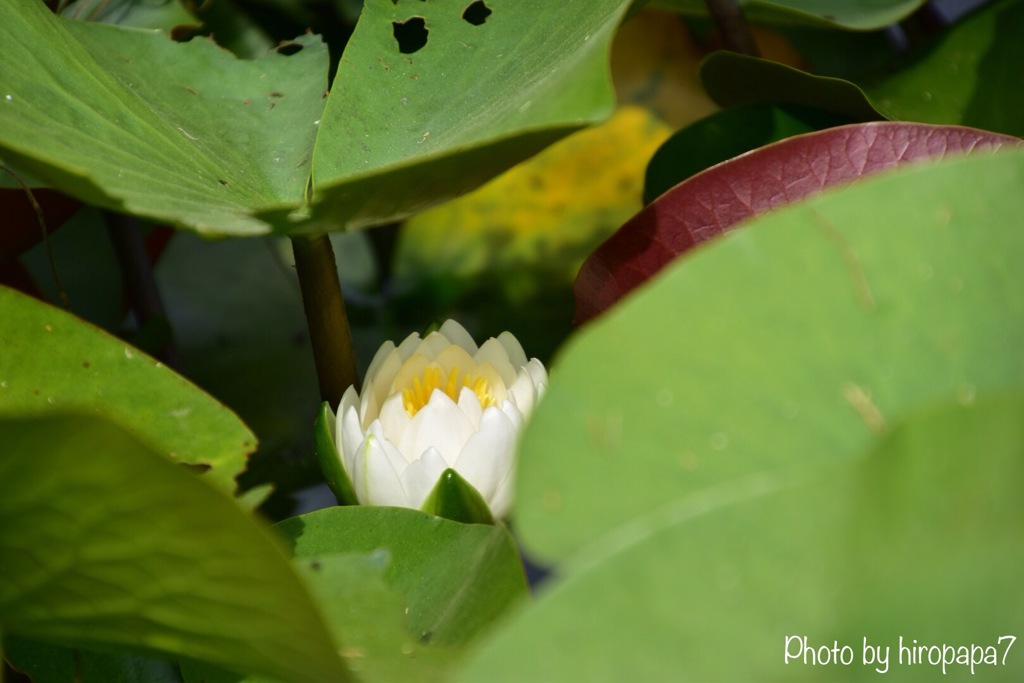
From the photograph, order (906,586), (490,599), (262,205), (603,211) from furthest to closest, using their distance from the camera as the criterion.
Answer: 1. (603,211)
2. (262,205)
3. (490,599)
4. (906,586)

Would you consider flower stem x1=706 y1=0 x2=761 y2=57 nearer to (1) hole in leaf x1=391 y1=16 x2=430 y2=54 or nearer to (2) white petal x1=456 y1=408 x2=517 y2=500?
(1) hole in leaf x1=391 y1=16 x2=430 y2=54

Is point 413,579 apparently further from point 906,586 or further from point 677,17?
point 677,17

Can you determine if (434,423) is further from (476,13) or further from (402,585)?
(476,13)

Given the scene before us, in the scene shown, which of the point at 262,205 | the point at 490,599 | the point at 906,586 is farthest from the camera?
the point at 262,205

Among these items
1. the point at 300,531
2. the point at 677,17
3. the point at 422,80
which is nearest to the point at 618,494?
the point at 300,531

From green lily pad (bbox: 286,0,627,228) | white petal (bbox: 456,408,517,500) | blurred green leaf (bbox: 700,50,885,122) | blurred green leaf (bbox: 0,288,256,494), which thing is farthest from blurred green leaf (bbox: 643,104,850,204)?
blurred green leaf (bbox: 0,288,256,494)

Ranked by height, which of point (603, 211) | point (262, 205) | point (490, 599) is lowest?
point (603, 211)
